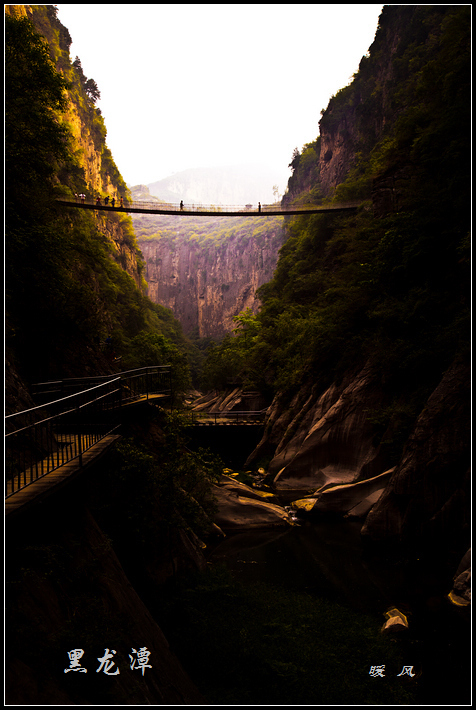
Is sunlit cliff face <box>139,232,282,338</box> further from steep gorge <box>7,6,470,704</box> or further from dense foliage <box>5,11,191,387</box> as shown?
dense foliage <box>5,11,191,387</box>

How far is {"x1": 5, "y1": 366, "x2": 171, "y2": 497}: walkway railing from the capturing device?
452cm

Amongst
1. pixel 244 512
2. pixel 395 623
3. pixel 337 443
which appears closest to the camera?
pixel 395 623

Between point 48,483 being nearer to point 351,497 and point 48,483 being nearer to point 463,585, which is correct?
point 463,585

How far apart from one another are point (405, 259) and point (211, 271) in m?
79.8

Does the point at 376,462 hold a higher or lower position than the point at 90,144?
lower

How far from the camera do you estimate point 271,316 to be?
3356 centimetres

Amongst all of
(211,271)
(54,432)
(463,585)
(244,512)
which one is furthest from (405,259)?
(211,271)

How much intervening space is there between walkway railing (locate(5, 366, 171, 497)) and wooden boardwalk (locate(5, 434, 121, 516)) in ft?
0.22

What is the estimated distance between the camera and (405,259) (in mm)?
13438

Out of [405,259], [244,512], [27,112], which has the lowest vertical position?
[244,512]

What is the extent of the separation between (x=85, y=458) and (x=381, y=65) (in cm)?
4451

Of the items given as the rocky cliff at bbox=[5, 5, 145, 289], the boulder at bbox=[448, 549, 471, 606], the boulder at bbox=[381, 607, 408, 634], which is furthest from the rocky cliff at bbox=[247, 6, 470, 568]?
the rocky cliff at bbox=[5, 5, 145, 289]

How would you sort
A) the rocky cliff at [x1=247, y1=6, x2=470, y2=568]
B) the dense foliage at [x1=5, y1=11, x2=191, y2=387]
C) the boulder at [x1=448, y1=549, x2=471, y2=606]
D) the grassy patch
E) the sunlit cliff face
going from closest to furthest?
the grassy patch
the boulder at [x1=448, y1=549, x2=471, y2=606]
the rocky cliff at [x1=247, y1=6, x2=470, y2=568]
the dense foliage at [x1=5, y1=11, x2=191, y2=387]
the sunlit cliff face

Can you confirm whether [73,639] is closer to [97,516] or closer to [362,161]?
[97,516]
